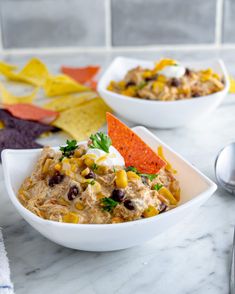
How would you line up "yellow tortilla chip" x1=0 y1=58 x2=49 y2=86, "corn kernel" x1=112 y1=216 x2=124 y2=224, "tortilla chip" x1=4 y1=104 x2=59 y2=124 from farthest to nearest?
"yellow tortilla chip" x1=0 y1=58 x2=49 y2=86 → "tortilla chip" x1=4 y1=104 x2=59 y2=124 → "corn kernel" x1=112 y1=216 x2=124 y2=224

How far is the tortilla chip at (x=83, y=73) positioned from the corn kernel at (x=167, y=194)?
112 centimetres

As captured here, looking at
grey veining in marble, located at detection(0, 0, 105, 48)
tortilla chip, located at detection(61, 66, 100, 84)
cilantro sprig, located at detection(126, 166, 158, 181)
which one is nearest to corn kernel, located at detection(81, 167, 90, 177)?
cilantro sprig, located at detection(126, 166, 158, 181)

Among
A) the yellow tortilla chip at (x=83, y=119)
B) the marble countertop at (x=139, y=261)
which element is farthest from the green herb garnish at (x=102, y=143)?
the yellow tortilla chip at (x=83, y=119)

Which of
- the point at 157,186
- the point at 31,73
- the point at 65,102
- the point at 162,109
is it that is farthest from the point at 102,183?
the point at 31,73

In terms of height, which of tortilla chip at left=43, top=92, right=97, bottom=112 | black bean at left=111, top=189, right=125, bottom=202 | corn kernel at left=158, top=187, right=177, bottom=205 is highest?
black bean at left=111, top=189, right=125, bottom=202

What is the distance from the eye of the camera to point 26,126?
6.50 feet

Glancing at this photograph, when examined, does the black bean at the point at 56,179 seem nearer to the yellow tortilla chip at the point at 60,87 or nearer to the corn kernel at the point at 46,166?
the corn kernel at the point at 46,166

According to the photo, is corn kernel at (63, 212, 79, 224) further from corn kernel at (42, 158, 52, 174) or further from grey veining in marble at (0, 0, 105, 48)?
grey veining in marble at (0, 0, 105, 48)

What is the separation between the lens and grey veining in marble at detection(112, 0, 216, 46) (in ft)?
9.12

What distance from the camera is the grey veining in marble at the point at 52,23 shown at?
9.04 ft

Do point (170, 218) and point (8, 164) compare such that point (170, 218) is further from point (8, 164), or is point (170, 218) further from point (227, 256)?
point (8, 164)

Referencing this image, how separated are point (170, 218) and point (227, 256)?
185 mm

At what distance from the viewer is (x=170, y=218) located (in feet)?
4.02

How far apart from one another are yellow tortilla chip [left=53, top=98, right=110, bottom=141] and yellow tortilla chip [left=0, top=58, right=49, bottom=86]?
33 centimetres
